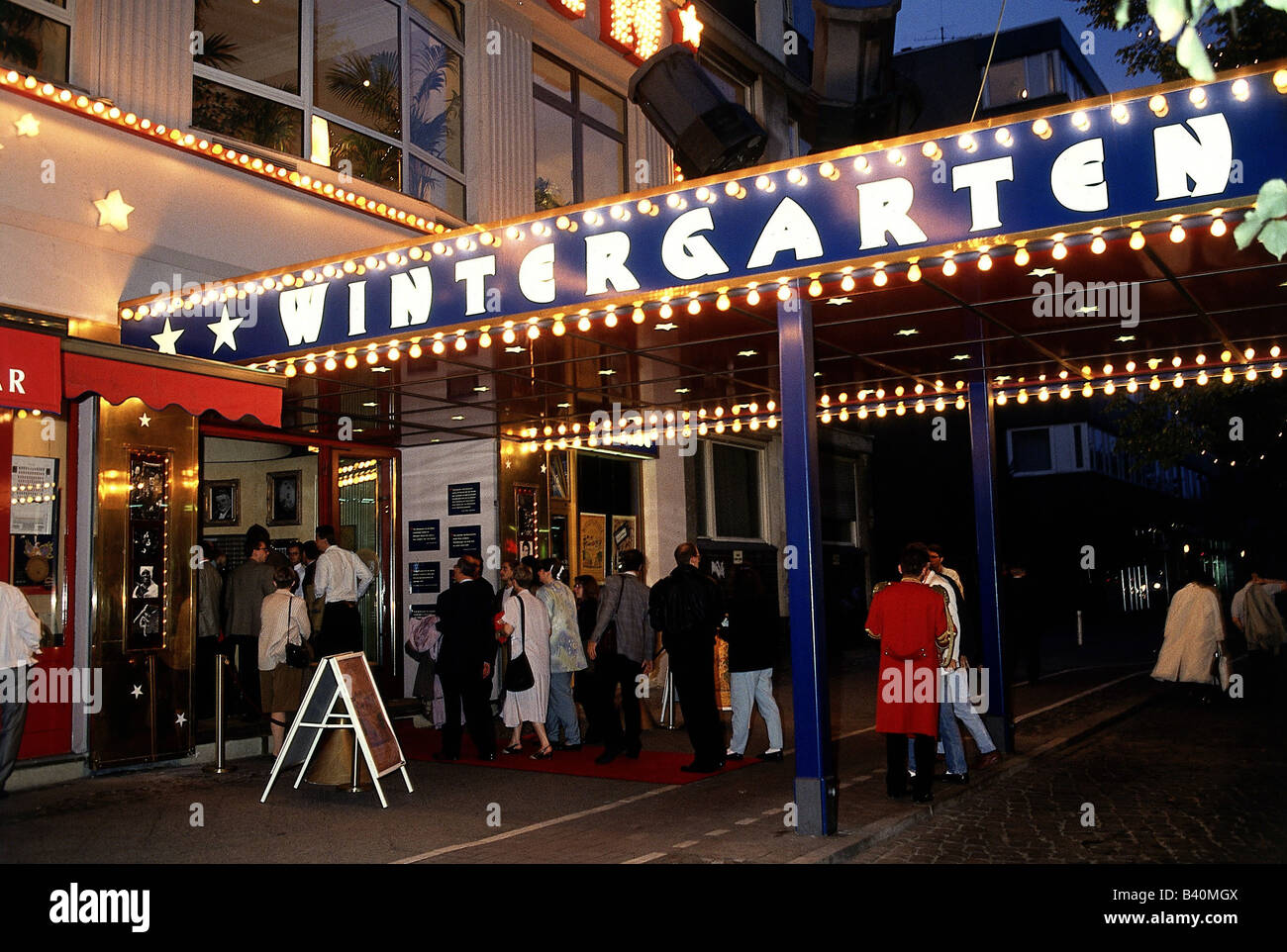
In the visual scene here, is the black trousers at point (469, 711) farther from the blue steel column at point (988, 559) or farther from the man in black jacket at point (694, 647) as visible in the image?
the blue steel column at point (988, 559)

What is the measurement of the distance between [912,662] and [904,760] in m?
0.77

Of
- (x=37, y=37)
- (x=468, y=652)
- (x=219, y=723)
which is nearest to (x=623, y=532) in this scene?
(x=468, y=652)

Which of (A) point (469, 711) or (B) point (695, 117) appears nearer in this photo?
(A) point (469, 711)

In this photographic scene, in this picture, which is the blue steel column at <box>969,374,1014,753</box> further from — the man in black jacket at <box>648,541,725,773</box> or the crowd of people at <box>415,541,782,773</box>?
the man in black jacket at <box>648,541,725,773</box>

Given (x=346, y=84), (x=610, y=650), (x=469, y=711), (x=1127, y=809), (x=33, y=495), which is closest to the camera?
(x=1127, y=809)

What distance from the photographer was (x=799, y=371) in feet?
25.2

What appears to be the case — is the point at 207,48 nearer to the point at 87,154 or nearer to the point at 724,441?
the point at 87,154

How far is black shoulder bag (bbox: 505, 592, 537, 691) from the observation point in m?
10.5

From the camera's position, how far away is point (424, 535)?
14328 mm

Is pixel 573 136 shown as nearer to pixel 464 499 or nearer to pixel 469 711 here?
pixel 464 499

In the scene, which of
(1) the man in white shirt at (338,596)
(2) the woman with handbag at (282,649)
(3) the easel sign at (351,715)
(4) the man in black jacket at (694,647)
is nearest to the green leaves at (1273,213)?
(3) the easel sign at (351,715)

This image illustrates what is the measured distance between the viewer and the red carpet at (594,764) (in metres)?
9.88

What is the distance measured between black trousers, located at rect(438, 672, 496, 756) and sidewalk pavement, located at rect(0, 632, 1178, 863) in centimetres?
30
